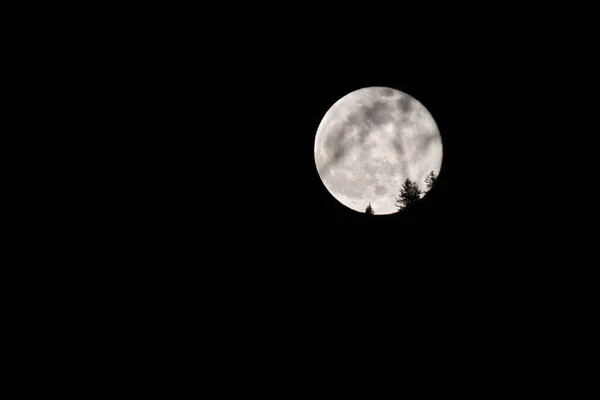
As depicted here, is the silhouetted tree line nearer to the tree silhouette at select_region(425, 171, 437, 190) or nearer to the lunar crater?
the tree silhouette at select_region(425, 171, 437, 190)

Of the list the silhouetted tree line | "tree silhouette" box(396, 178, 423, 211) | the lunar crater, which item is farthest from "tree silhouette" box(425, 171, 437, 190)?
"tree silhouette" box(396, 178, 423, 211)

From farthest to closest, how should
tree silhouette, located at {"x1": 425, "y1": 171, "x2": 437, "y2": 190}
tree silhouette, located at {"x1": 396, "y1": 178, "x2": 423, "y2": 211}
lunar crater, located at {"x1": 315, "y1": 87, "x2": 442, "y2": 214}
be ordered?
lunar crater, located at {"x1": 315, "y1": 87, "x2": 442, "y2": 214} < tree silhouette, located at {"x1": 425, "y1": 171, "x2": 437, "y2": 190} < tree silhouette, located at {"x1": 396, "y1": 178, "x2": 423, "y2": 211}

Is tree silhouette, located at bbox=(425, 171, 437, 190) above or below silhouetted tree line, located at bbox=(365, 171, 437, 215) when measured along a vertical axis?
above

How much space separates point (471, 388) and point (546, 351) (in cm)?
184

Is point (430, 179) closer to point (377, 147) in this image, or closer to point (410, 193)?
point (410, 193)

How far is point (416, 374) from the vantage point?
1102cm

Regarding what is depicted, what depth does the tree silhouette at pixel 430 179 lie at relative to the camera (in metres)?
12.2

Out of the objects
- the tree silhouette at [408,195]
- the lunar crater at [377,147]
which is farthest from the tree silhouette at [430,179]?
the tree silhouette at [408,195]

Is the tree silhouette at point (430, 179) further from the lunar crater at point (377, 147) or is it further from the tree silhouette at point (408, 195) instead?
the tree silhouette at point (408, 195)

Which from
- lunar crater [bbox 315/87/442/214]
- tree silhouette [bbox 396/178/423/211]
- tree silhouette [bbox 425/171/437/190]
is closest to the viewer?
tree silhouette [bbox 396/178/423/211]

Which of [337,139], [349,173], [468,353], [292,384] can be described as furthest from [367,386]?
[337,139]

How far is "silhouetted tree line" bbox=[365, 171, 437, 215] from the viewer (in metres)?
12.1

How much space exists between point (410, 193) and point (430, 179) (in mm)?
658

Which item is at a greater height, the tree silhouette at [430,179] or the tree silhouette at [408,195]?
the tree silhouette at [430,179]
